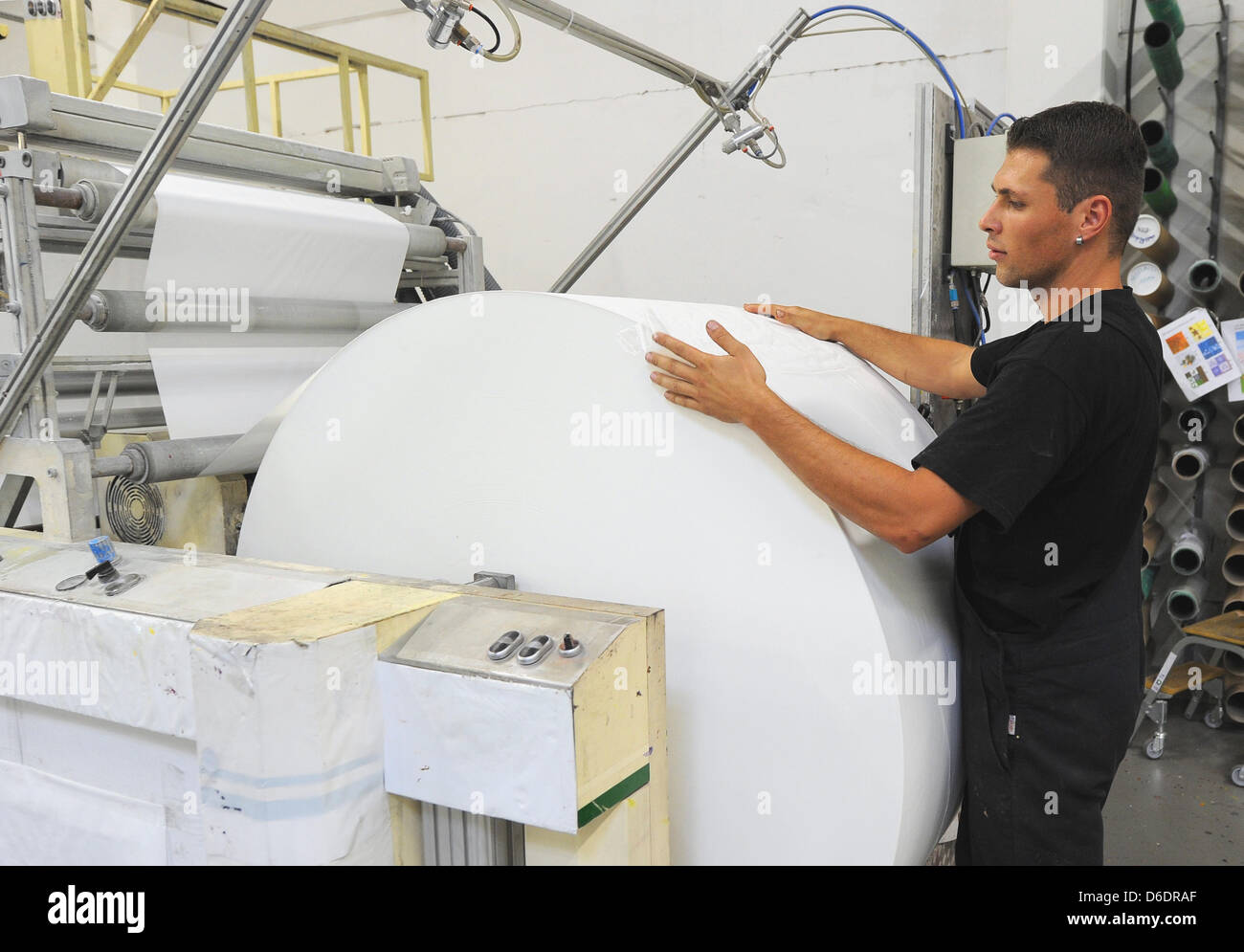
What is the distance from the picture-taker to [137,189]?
45.6 inches

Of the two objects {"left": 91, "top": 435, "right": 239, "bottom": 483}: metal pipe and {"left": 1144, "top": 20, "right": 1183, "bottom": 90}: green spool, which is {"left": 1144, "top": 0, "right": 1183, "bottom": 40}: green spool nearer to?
{"left": 1144, "top": 20, "right": 1183, "bottom": 90}: green spool

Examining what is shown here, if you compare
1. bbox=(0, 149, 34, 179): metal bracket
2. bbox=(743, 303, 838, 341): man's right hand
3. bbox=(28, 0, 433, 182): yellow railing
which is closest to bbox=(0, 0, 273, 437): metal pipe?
bbox=(0, 149, 34, 179): metal bracket

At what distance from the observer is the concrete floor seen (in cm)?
244

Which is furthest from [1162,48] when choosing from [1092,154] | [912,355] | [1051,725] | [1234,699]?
[1051,725]

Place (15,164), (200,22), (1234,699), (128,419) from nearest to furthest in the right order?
(15,164), (128,419), (200,22), (1234,699)

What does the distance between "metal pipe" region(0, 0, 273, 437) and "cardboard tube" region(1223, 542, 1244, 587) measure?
3.15m

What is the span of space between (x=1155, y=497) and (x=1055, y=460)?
250cm

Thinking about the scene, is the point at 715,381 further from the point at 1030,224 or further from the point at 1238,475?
the point at 1238,475

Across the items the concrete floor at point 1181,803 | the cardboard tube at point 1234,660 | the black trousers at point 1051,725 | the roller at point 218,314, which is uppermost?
the roller at point 218,314

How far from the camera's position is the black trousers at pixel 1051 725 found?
124 cm

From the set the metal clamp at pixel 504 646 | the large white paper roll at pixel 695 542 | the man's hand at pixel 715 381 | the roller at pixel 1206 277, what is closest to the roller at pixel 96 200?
the large white paper roll at pixel 695 542

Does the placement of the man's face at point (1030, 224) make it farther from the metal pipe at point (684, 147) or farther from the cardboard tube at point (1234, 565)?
the cardboard tube at point (1234, 565)

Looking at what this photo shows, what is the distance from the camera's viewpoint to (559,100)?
4.40 m

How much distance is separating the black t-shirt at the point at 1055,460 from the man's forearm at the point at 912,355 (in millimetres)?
297
